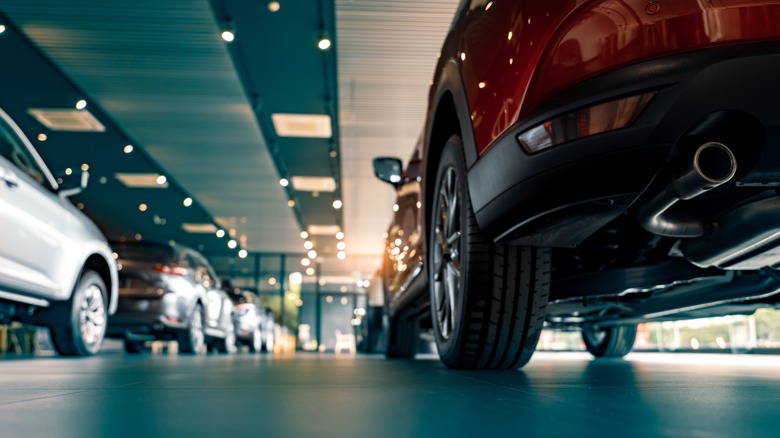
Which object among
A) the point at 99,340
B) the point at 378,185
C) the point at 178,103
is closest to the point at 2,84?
the point at 178,103

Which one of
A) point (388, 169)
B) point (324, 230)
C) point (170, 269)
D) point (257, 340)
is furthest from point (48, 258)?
point (324, 230)

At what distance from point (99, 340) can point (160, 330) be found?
7.55 feet

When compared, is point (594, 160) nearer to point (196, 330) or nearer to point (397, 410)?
point (397, 410)

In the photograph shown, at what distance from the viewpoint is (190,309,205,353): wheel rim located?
9.53 m

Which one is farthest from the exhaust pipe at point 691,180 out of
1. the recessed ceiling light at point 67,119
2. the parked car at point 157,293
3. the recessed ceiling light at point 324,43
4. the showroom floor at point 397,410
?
the recessed ceiling light at point 67,119

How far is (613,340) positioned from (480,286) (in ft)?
12.1

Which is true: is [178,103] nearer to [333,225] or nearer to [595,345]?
[595,345]

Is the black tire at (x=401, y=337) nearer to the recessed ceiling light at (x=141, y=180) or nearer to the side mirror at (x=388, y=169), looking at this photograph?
the side mirror at (x=388, y=169)

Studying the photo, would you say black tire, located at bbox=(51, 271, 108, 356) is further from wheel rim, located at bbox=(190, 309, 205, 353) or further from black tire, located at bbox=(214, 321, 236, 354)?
black tire, located at bbox=(214, 321, 236, 354)

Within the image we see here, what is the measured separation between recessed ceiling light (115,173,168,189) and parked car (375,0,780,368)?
14549mm

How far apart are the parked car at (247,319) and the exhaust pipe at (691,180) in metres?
13.3

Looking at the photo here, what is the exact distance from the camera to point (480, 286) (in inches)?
101

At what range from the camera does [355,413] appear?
4.52 ft

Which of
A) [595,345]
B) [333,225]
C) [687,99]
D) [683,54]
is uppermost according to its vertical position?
[333,225]
